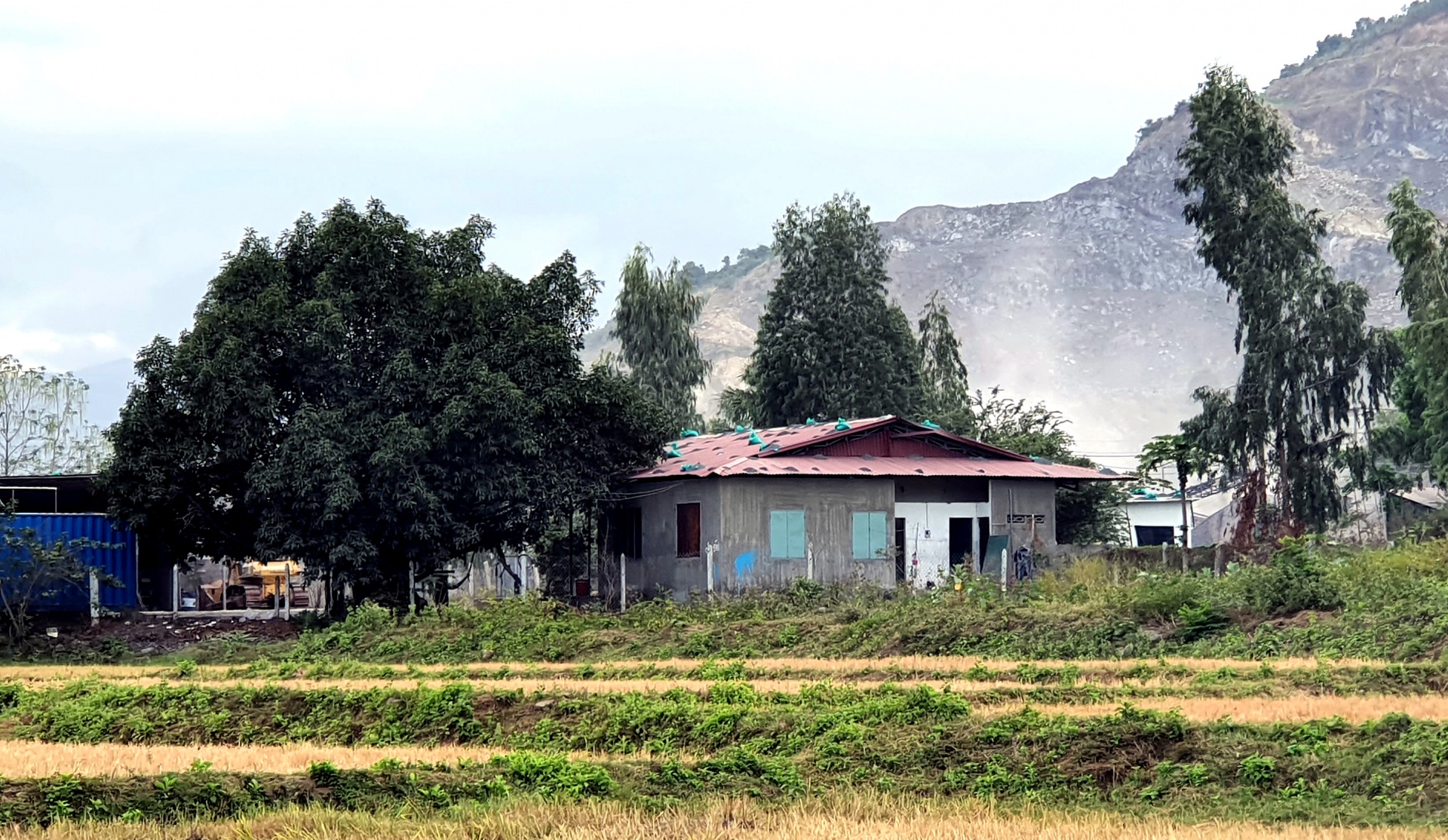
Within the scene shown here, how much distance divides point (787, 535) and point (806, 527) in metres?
0.52

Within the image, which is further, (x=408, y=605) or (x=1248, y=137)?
(x=1248, y=137)

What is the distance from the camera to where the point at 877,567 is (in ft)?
123

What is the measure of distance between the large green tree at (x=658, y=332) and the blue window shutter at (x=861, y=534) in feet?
96.2

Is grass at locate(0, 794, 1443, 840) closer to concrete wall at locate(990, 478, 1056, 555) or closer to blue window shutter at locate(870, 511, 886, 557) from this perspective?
blue window shutter at locate(870, 511, 886, 557)

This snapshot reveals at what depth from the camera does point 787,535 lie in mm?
36844

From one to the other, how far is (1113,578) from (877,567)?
29.0 feet

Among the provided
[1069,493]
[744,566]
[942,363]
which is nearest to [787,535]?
[744,566]

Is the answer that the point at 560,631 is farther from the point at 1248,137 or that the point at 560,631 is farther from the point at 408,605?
the point at 1248,137

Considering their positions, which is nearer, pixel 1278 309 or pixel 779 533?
pixel 779 533

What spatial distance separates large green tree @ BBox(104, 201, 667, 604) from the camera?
108 ft

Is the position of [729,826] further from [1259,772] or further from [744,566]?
[744,566]

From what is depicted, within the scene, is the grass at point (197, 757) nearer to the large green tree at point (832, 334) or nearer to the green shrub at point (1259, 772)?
the green shrub at point (1259, 772)

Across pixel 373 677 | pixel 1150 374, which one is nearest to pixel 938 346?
pixel 373 677

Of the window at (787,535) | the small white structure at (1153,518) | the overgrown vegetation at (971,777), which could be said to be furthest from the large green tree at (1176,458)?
the small white structure at (1153,518)
